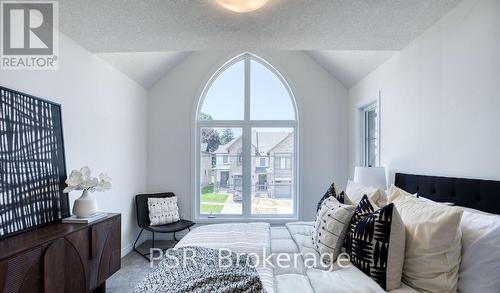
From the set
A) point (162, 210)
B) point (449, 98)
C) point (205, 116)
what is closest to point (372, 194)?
point (449, 98)

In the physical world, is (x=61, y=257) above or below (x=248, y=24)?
below

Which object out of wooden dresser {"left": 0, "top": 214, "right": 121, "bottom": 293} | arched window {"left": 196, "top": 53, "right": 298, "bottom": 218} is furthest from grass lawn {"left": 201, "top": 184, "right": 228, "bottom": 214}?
wooden dresser {"left": 0, "top": 214, "right": 121, "bottom": 293}

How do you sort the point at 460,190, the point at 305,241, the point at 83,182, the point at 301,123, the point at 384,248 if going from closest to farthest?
the point at 384,248 < the point at 460,190 < the point at 305,241 < the point at 83,182 < the point at 301,123

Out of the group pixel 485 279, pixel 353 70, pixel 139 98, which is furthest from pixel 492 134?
pixel 139 98

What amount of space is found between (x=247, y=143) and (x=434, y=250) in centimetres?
337

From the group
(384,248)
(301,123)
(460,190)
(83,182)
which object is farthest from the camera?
(301,123)

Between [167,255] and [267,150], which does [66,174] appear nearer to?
[167,255]

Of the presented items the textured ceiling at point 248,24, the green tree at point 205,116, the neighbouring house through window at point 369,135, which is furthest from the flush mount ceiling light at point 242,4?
the green tree at point 205,116

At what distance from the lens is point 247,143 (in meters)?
4.62

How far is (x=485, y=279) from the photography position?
1327mm

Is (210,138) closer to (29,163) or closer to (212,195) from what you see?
(212,195)

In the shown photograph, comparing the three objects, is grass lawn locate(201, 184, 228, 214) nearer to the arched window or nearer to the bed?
the arched window

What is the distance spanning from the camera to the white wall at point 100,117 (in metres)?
2.52

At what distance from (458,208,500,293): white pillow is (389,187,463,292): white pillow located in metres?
0.03
